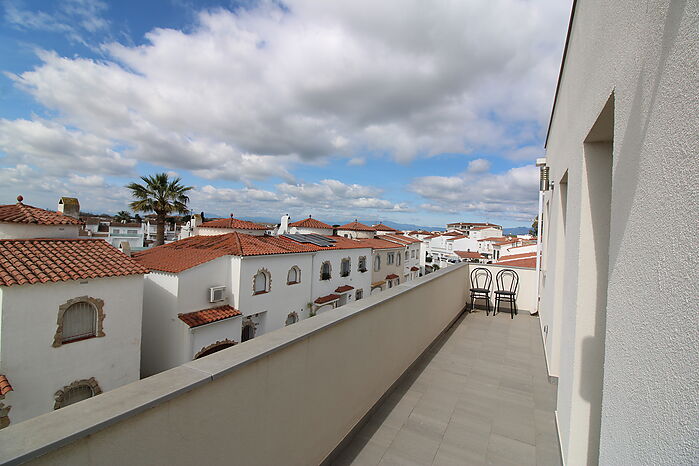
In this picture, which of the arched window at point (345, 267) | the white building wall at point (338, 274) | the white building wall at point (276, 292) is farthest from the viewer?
the arched window at point (345, 267)

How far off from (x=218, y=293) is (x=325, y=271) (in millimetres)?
8582

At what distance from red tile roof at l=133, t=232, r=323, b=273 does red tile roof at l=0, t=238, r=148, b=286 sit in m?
2.72

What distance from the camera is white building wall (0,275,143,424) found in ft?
30.3

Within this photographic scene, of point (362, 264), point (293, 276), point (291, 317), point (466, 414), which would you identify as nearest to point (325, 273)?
point (293, 276)

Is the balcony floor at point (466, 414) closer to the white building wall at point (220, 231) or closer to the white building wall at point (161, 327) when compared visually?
the white building wall at point (161, 327)

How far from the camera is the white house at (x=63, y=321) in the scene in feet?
30.4

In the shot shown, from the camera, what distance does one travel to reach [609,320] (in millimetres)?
1396

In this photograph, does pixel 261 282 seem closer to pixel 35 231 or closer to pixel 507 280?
pixel 35 231

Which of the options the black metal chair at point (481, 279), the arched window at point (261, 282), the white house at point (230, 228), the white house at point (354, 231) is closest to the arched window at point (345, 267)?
the white house at point (230, 228)

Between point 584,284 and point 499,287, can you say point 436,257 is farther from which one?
point 584,284

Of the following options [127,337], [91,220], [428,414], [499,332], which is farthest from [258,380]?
[91,220]

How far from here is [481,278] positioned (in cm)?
741

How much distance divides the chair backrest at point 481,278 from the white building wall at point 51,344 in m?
11.9

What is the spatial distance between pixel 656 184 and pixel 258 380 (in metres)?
1.83
